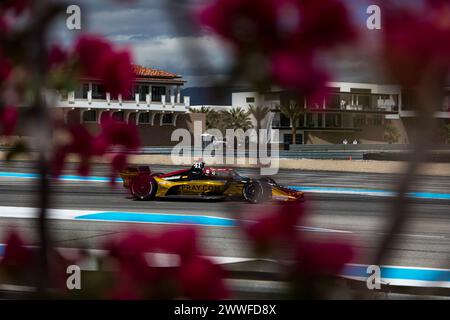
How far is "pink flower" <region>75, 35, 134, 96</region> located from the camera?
1.30 m

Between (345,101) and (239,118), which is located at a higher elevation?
(239,118)

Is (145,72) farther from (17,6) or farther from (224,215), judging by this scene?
(224,215)

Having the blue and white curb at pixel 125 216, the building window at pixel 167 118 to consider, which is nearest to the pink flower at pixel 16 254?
the blue and white curb at pixel 125 216

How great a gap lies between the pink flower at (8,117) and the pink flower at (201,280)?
41cm

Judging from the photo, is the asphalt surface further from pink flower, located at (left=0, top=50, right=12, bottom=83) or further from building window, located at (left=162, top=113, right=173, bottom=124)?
building window, located at (left=162, top=113, right=173, bottom=124)

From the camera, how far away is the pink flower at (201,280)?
1123 mm

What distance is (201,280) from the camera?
112 centimetres

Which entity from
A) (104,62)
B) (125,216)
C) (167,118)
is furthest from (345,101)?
(167,118)

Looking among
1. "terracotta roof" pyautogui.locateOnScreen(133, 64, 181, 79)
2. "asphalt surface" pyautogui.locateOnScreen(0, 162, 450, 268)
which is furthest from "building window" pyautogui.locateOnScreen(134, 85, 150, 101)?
"asphalt surface" pyautogui.locateOnScreen(0, 162, 450, 268)

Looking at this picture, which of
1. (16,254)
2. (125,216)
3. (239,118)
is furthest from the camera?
(239,118)

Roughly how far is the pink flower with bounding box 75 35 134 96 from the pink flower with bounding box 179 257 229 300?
382 millimetres

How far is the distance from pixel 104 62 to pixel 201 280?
452mm

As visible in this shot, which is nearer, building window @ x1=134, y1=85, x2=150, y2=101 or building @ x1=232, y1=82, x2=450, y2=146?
building @ x1=232, y1=82, x2=450, y2=146

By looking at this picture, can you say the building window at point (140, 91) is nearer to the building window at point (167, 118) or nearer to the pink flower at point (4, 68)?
the pink flower at point (4, 68)
